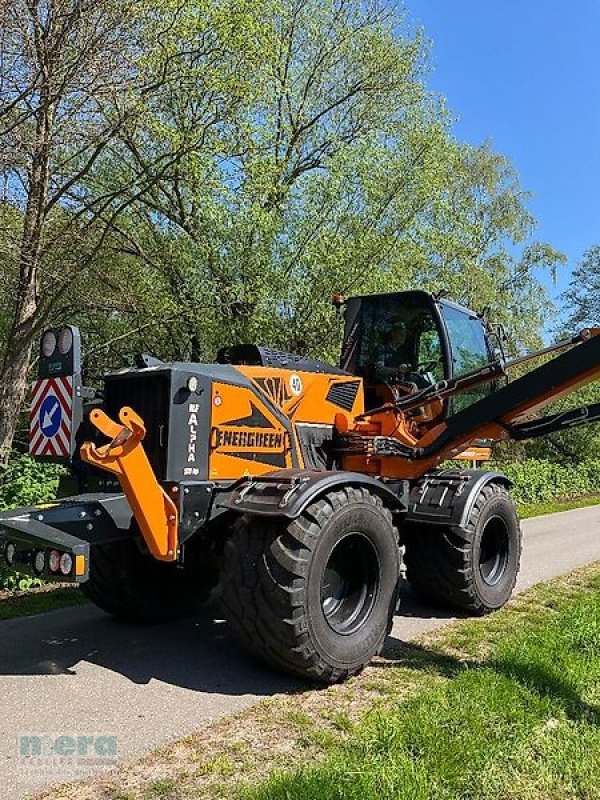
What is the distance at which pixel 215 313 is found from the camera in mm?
12320

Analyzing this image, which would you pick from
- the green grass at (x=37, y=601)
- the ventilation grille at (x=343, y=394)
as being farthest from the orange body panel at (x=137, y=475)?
the green grass at (x=37, y=601)

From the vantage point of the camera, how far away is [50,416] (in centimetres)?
523

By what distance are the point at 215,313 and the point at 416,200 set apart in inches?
176

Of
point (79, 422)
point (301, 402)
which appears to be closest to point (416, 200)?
point (301, 402)

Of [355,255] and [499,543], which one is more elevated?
[355,255]

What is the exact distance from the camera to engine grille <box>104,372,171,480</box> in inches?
187

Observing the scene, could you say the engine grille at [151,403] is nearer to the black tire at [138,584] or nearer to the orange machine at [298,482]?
the orange machine at [298,482]

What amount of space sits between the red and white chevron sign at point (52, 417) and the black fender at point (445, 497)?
2821 millimetres

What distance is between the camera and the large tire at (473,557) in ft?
20.4

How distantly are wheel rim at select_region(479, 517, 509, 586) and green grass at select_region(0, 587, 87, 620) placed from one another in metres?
3.71

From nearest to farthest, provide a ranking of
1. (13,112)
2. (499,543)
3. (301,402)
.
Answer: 1. (301,402)
2. (499,543)
3. (13,112)

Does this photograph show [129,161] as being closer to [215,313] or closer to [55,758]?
[215,313]

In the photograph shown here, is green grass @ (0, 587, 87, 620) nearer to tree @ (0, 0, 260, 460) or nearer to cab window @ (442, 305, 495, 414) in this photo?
tree @ (0, 0, 260, 460)

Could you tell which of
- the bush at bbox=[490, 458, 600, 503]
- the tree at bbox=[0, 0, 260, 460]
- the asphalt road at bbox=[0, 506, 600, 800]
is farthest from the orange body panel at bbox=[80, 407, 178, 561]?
the bush at bbox=[490, 458, 600, 503]
